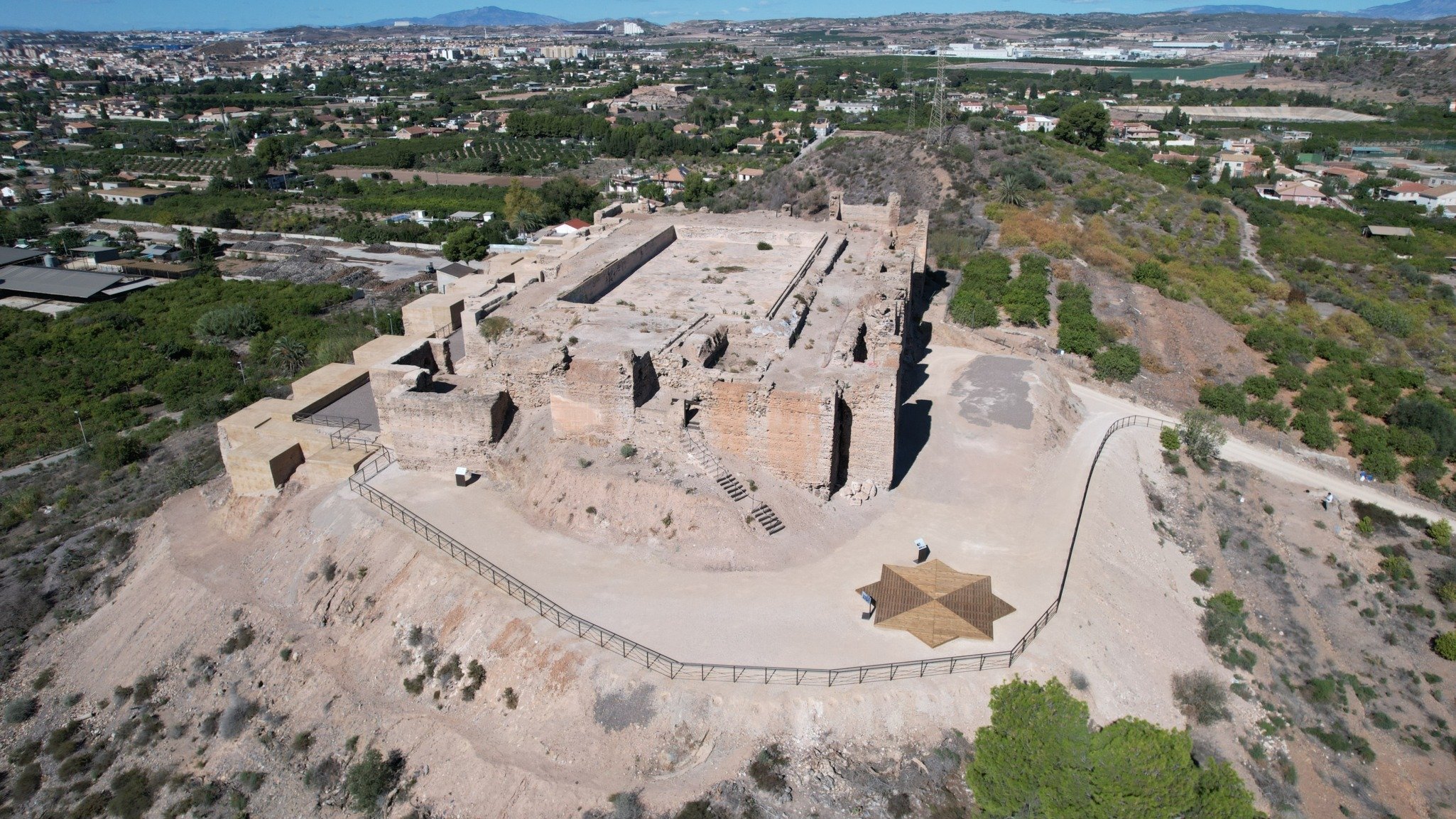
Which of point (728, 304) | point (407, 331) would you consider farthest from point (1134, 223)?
point (407, 331)

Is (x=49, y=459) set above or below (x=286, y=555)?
below

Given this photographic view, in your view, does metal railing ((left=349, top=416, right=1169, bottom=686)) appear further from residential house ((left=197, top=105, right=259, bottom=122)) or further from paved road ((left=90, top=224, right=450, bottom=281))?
residential house ((left=197, top=105, right=259, bottom=122))

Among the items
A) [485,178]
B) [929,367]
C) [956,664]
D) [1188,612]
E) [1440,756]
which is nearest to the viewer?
[956,664]

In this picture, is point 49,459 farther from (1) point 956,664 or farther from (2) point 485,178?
(2) point 485,178

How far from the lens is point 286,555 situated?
20.4 metres

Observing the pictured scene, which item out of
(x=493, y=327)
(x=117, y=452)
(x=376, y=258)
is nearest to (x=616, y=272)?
(x=493, y=327)

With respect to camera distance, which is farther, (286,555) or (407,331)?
(407,331)

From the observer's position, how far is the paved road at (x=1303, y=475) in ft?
86.6

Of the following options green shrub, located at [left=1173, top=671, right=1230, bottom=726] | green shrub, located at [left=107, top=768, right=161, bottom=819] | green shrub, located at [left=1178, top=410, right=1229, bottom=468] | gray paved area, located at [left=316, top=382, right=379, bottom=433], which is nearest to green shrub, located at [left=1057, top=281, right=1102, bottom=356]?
green shrub, located at [left=1178, top=410, right=1229, bottom=468]

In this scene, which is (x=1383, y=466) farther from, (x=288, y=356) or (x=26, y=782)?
(x=288, y=356)

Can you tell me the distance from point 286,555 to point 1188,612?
2124cm

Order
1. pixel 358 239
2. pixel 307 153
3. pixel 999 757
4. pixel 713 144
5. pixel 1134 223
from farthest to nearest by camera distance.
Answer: pixel 307 153 → pixel 713 144 → pixel 358 239 → pixel 1134 223 → pixel 999 757

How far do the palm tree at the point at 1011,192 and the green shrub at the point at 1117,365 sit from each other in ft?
66.5

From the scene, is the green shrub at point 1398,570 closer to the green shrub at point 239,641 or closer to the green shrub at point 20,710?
the green shrub at point 239,641
